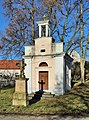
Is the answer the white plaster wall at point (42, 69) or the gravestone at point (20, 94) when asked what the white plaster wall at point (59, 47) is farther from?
the gravestone at point (20, 94)

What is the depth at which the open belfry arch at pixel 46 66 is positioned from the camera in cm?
2111

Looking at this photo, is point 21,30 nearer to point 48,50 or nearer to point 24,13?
point 24,13

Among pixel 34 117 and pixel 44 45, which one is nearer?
pixel 34 117

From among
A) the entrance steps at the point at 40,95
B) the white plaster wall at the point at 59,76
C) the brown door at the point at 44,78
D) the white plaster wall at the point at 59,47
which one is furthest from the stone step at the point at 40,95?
the white plaster wall at the point at 59,47

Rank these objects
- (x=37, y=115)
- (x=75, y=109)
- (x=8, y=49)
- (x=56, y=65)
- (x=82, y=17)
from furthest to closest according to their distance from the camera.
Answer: (x=82, y=17) < (x=8, y=49) < (x=56, y=65) < (x=75, y=109) < (x=37, y=115)

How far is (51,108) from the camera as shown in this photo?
14953 mm

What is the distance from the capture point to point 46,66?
2164 centimetres

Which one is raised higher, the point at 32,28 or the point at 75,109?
the point at 32,28

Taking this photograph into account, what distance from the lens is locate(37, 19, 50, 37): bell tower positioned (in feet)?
74.4

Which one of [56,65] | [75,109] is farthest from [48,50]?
[75,109]

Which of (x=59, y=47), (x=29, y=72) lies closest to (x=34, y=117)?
(x=29, y=72)

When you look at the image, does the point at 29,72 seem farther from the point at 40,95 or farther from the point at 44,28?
the point at 44,28

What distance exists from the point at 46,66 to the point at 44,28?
438 cm

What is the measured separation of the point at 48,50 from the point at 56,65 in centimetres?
177
